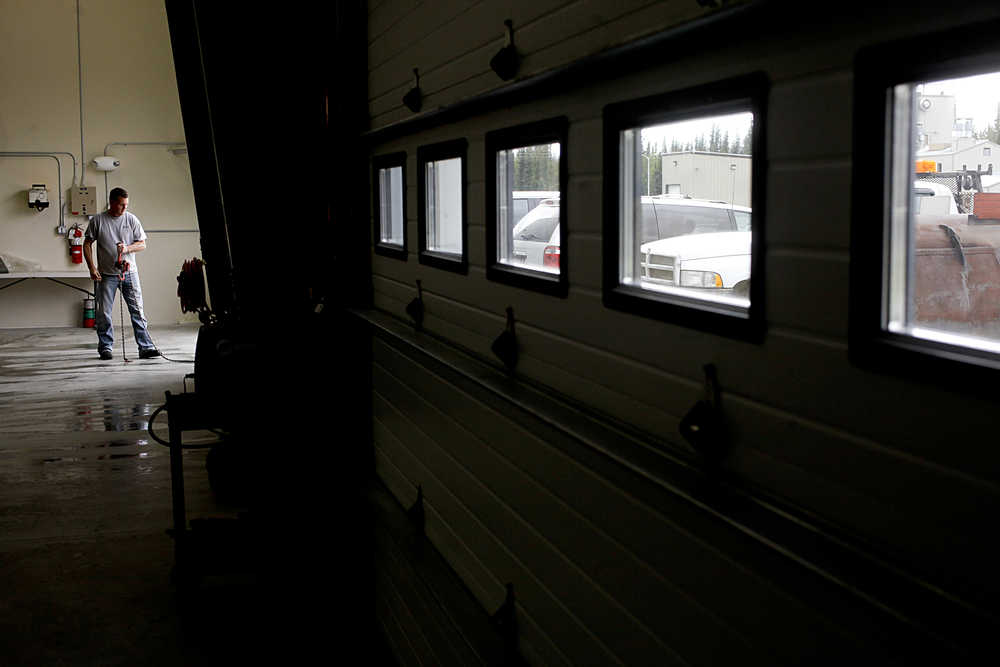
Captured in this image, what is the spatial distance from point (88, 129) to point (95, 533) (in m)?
8.96

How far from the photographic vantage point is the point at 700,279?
7.22ft

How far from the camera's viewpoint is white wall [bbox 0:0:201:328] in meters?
13.1

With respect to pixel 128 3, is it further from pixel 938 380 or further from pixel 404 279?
pixel 938 380

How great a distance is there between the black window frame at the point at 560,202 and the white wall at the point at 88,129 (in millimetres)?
10866

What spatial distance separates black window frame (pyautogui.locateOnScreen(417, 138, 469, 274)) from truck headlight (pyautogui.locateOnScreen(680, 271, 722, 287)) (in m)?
1.62

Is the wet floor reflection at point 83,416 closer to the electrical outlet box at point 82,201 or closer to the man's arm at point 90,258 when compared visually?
the man's arm at point 90,258

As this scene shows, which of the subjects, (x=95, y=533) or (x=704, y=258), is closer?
(x=704, y=258)

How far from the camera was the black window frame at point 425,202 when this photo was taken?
3787 mm

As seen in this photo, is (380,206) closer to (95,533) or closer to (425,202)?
(425,202)

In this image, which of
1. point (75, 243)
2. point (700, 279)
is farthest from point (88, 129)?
point (700, 279)

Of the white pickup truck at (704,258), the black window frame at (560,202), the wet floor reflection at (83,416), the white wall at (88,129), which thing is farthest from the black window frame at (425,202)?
the white wall at (88,129)

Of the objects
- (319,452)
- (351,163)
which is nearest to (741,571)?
(319,452)

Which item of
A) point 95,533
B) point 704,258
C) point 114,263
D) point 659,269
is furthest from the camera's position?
point 114,263

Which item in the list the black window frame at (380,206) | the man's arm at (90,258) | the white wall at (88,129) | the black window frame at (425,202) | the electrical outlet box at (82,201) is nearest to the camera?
the black window frame at (425,202)
